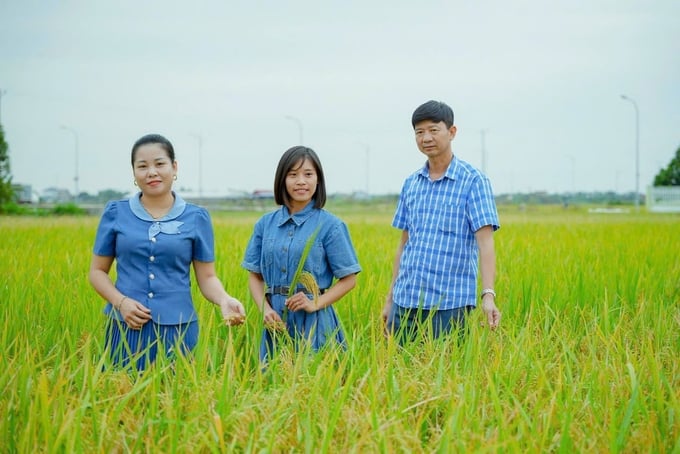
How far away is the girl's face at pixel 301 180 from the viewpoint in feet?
8.51

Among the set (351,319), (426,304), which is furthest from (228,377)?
(351,319)

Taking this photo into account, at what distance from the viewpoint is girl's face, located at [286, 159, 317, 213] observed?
2.59 metres

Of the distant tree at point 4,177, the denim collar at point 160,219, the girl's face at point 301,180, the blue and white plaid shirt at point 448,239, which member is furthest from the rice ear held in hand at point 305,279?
the distant tree at point 4,177

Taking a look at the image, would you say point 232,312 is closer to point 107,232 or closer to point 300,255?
point 300,255

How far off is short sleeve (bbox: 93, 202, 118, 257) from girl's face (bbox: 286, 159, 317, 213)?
624 mm

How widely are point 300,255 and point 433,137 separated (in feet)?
2.35

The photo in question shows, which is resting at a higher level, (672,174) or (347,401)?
(672,174)

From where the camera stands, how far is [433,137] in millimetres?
2812

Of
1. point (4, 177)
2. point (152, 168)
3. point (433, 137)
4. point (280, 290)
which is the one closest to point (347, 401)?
point (280, 290)

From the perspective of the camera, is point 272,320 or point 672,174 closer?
point 272,320

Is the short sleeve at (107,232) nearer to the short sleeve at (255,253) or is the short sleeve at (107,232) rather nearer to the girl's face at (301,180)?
the short sleeve at (255,253)

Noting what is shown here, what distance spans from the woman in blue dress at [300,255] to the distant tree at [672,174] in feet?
152

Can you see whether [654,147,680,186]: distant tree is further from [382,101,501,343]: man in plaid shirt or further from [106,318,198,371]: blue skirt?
[106,318,198,371]: blue skirt

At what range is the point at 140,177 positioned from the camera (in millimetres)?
2387
